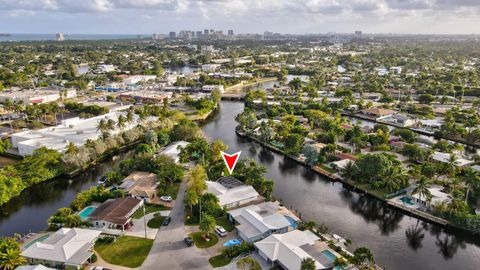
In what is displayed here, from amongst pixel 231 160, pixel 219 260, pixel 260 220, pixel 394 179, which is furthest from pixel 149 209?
pixel 394 179

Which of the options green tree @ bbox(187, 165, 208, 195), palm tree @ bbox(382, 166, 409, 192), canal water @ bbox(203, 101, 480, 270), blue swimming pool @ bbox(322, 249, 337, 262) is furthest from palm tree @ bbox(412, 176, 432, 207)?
green tree @ bbox(187, 165, 208, 195)

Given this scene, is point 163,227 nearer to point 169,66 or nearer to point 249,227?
point 249,227

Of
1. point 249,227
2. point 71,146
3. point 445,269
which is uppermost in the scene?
point 71,146

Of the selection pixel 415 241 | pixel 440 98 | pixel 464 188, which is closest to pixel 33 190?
pixel 415 241

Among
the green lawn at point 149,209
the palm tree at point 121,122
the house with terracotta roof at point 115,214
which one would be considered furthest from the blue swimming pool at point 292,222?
the palm tree at point 121,122

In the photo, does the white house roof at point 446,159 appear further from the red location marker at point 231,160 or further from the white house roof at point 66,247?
the white house roof at point 66,247

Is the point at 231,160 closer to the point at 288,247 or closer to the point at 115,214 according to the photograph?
the point at 115,214
